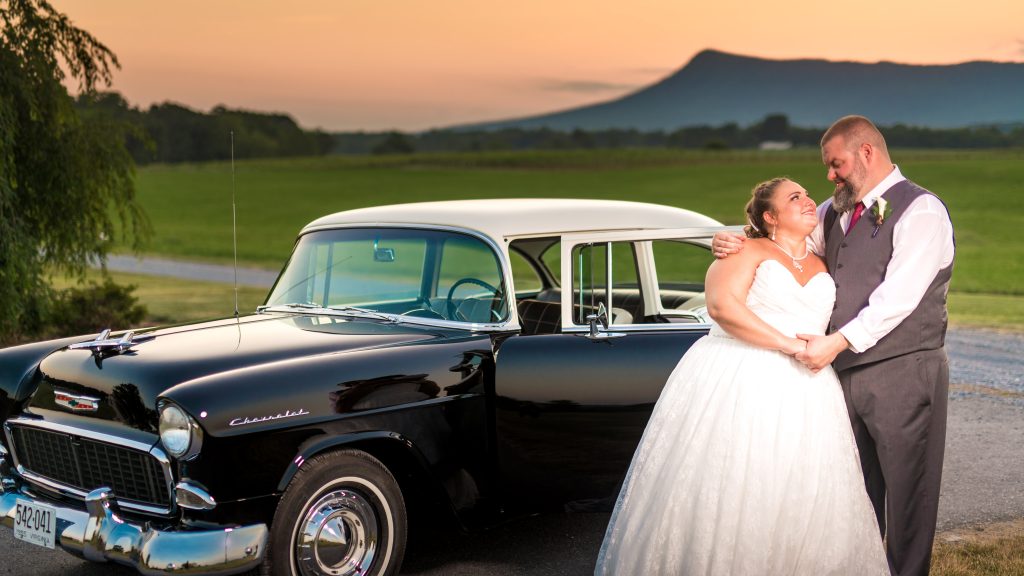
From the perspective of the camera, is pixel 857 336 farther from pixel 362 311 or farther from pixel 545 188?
pixel 545 188

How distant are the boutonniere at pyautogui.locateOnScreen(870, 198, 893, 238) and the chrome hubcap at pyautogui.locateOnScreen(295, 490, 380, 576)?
237 cm

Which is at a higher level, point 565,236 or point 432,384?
point 565,236

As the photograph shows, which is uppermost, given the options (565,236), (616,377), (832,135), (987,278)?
(832,135)

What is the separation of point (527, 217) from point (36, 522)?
2726 mm

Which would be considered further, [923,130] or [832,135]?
[923,130]

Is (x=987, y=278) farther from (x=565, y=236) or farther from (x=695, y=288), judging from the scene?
(x=565, y=236)

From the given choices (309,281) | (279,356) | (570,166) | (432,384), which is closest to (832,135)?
(432,384)

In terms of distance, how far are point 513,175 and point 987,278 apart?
52795 mm

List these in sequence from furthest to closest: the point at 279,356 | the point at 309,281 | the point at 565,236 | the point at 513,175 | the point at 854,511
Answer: the point at 513,175 < the point at 309,281 < the point at 565,236 < the point at 279,356 < the point at 854,511

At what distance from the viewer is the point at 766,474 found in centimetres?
414

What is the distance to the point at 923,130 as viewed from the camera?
9512cm

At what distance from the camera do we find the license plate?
177 inches

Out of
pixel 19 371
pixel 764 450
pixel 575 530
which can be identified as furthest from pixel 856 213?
pixel 19 371

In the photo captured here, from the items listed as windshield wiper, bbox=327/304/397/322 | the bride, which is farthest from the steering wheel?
the bride
